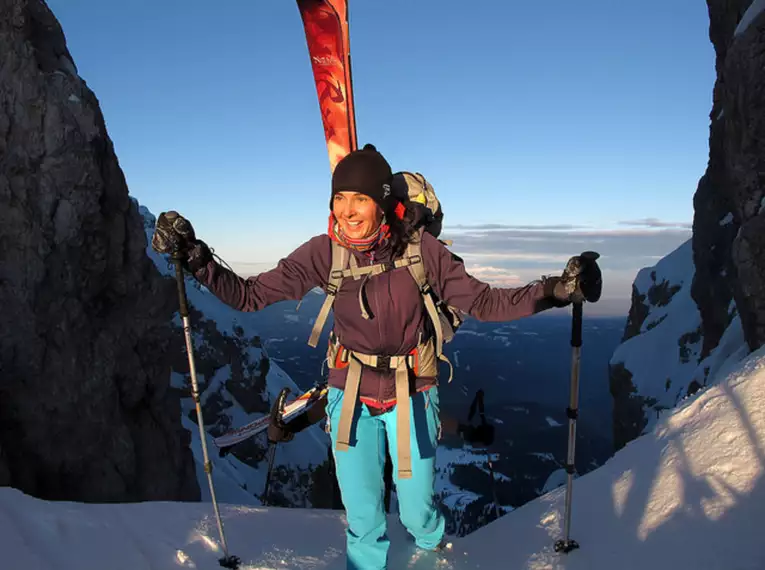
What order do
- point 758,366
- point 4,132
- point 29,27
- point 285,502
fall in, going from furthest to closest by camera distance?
point 285,502, point 29,27, point 4,132, point 758,366

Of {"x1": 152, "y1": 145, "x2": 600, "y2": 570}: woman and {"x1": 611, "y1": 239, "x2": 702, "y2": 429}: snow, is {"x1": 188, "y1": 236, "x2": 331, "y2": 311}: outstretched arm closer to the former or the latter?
{"x1": 152, "y1": 145, "x2": 600, "y2": 570}: woman

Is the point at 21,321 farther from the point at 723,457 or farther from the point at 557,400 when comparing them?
the point at 557,400

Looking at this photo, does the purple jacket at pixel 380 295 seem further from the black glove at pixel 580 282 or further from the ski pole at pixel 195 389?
the ski pole at pixel 195 389

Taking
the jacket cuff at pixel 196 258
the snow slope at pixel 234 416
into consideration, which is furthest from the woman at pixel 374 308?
the snow slope at pixel 234 416

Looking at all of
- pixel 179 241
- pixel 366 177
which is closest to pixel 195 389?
pixel 179 241

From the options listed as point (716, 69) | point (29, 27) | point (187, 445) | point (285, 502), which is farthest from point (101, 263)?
point (716, 69)

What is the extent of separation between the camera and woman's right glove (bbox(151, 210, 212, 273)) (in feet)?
10.5

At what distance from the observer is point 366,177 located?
3350mm

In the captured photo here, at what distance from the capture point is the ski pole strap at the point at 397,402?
11.1ft

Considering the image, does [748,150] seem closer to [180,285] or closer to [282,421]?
[282,421]

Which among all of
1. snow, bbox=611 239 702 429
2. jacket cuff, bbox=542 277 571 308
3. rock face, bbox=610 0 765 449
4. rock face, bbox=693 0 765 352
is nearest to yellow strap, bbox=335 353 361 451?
jacket cuff, bbox=542 277 571 308

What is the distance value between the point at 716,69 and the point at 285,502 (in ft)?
127

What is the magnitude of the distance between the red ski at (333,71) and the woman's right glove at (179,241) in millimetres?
2928

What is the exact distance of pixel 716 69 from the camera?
25234mm
